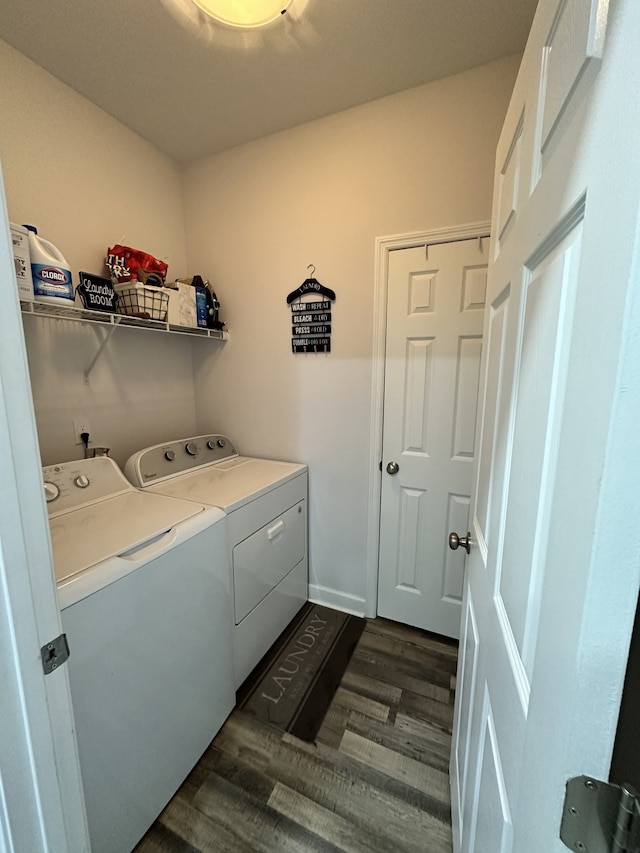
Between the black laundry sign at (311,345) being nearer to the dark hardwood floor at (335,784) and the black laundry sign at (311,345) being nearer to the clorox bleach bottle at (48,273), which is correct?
the clorox bleach bottle at (48,273)

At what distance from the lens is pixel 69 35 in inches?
52.5

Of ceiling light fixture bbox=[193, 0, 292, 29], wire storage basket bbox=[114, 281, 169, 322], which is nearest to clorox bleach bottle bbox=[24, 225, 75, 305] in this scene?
wire storage basket bbox=[114, 281, 169, 322]

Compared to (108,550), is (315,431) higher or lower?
higher

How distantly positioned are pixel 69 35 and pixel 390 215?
1.46 m

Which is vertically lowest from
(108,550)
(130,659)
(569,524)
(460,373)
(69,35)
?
(130,659)

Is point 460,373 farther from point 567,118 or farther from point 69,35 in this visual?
point 69,35

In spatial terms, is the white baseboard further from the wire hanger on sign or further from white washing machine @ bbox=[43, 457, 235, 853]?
the wire hanger on sign

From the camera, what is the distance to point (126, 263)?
1734 millimetres

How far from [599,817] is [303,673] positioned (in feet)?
5.51

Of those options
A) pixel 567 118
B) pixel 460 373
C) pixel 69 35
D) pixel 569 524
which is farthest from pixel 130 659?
pixel 69 35

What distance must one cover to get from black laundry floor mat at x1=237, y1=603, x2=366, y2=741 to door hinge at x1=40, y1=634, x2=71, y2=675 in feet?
3.99

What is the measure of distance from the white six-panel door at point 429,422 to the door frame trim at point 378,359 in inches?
1.2

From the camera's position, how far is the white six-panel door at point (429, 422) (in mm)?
1676

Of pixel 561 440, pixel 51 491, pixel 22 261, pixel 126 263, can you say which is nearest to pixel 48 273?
pixel 22 261
